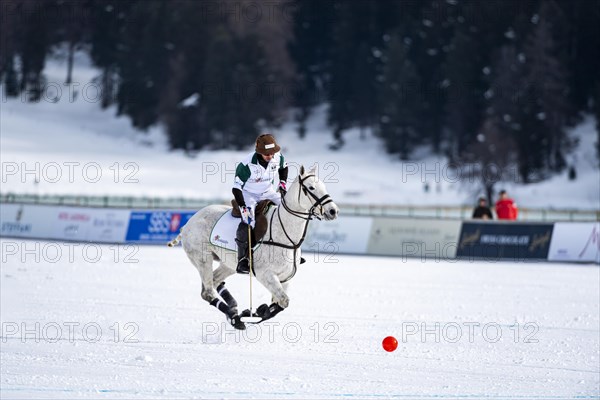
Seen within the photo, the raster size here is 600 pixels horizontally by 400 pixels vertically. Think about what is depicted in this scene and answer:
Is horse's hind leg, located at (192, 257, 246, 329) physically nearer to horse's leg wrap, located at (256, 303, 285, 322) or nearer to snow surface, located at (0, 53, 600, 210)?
horse's leg wrap, located at (256, 303, 285, 322)

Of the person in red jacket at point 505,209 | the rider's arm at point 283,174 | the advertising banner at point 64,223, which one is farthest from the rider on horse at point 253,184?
the advertising banner at point 64,223

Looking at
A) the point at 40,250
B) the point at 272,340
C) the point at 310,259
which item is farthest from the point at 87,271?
the point at 272,340

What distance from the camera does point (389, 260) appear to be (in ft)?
90.5

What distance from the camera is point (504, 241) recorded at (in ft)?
90.6

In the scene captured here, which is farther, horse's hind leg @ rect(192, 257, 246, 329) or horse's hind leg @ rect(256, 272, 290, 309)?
horse's hind leg @ rect(192, 257, 246, 329)

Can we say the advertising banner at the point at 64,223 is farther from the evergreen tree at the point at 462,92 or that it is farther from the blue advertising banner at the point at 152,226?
the evergreen tree at the point at 462,92

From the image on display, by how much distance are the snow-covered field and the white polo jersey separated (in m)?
1.90

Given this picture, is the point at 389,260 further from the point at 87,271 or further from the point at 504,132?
the point at 504,132

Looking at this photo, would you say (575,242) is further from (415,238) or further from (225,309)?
(225,309)

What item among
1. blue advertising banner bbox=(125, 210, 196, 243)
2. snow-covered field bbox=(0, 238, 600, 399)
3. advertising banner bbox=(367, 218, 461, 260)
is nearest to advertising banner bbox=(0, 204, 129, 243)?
blue advertising banner bbox=(125, 210, 196, 243)

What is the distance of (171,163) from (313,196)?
6213 cm

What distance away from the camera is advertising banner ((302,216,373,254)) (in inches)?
1156

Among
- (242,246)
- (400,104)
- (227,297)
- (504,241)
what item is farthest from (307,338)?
(400,104)

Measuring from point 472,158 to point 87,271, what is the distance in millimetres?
46627
